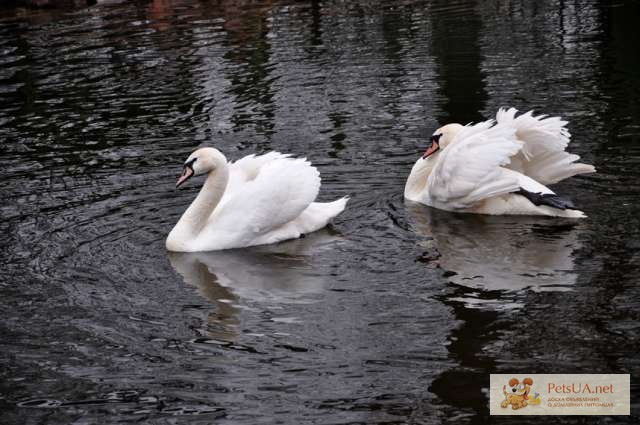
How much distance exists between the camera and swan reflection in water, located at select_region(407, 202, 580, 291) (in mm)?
8133

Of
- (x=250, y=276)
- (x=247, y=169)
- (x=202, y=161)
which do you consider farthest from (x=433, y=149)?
(x=250, y=276)

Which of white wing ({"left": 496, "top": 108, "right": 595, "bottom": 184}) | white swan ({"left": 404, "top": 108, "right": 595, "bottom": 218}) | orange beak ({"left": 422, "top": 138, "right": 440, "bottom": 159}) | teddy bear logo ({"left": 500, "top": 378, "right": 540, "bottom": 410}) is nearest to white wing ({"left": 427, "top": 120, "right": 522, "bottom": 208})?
white swan ({"left": 404, "top": 108, "right": 595, "bottom": 218})

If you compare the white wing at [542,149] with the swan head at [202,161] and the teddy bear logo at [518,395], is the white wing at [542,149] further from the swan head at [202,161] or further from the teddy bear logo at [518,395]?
the teddy bear logo at [518,395]

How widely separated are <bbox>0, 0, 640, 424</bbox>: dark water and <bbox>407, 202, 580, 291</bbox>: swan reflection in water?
25 millimetres

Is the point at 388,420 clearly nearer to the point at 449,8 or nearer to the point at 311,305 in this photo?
the point at 311,305

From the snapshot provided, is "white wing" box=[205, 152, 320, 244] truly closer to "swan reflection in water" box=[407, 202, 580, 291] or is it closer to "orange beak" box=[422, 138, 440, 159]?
"swan reflection in water" box=[407, 202, 580, 291]

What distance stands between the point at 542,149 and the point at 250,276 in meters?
3.19

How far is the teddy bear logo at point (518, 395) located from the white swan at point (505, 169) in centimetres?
329

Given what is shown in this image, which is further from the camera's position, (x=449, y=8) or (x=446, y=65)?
(x=449, y=8)

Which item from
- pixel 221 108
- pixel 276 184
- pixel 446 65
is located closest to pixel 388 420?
pixel 276 184

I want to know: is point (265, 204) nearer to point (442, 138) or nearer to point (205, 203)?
point (205, 203)

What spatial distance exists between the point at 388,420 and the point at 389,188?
4.97 metres

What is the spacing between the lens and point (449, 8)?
23484 mm

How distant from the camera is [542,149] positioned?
10.2 metres
